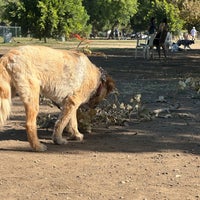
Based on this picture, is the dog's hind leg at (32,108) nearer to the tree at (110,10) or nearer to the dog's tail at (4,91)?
the dog's tail at (4,91)

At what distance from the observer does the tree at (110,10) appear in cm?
9406

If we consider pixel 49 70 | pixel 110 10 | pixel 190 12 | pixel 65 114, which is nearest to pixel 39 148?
pixel 65 114

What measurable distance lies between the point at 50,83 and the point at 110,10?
8942 centimetres

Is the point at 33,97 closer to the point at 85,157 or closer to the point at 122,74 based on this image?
the point at 85,157

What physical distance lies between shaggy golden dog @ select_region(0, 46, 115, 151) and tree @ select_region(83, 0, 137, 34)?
285 ft

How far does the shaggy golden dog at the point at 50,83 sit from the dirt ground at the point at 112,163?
16.6 inches

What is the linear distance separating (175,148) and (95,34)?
97477 mm

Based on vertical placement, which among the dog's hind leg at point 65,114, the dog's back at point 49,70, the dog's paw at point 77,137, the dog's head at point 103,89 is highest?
the dog's back at point 49,70

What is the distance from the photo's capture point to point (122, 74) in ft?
61.6

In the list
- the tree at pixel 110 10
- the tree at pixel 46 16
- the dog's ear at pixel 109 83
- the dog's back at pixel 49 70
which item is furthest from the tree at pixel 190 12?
the dog's back at pixel 49 70

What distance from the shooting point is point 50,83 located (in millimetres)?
7246

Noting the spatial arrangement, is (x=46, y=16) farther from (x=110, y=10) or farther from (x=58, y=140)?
(x=110, y=10)

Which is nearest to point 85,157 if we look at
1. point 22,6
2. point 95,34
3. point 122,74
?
point 122,74

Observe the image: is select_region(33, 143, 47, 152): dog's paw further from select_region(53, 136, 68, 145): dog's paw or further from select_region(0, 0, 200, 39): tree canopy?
select_region(0, 0, 200, 39): tree canopy
